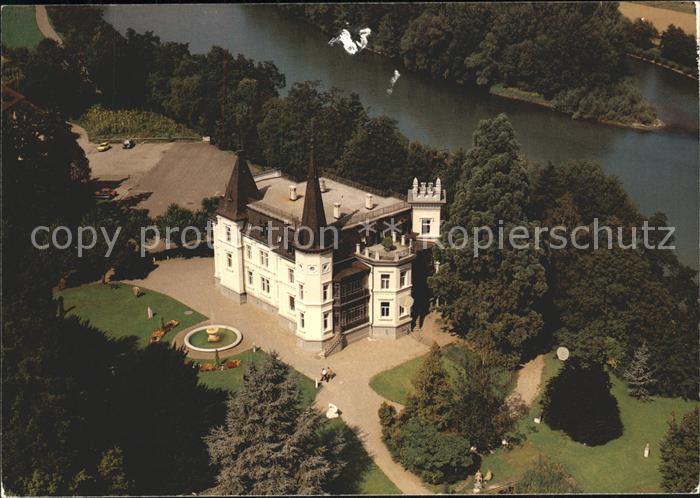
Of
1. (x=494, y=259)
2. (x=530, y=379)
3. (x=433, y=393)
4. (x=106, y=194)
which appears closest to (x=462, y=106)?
(x=106, y=194)

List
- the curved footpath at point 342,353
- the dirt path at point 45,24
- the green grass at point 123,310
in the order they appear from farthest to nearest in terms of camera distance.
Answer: the dirt path at point 45,24
the green grass at point 123,310
the curved footpath at point 342,353

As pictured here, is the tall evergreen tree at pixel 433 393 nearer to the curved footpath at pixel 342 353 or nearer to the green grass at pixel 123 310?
the curved footpath at pixel 342 353

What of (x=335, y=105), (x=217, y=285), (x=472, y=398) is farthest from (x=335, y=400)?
(x=335, y=105)

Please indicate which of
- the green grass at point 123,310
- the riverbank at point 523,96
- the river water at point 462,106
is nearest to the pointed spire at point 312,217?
the green grass at point 123,310

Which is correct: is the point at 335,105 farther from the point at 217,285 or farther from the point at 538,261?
the point at 538,261

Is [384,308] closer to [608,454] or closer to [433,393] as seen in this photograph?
[433,393]

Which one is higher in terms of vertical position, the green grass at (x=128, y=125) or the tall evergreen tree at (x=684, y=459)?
the green grass at (x=128, y=125)

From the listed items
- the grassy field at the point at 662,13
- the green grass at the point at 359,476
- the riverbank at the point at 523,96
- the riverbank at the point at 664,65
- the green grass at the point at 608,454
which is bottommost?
the green grass at the point at 359,476
